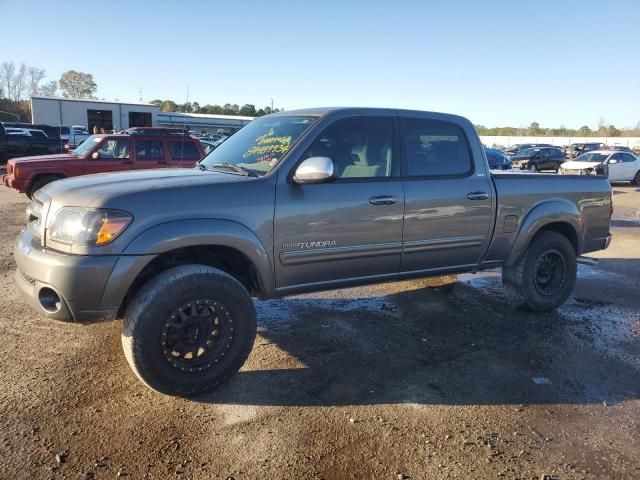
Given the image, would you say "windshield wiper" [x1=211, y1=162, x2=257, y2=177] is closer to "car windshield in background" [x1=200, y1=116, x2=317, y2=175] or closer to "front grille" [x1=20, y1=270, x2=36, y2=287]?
"car windshield in background" [x1=200, y1=116, x2=317, y2=175]

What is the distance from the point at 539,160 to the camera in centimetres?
2817

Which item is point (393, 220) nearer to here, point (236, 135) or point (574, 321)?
point (236, 135)

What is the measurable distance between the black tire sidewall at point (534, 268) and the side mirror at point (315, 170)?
2716 mm

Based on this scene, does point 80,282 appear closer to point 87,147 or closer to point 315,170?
point 315,170

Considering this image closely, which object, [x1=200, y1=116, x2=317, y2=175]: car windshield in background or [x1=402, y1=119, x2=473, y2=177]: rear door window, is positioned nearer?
[x1=200, y1=116, x2=317, y2=175]: car windshield in background

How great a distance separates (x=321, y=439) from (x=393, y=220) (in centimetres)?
184

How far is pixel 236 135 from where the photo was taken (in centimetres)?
468

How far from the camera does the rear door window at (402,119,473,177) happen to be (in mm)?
4344

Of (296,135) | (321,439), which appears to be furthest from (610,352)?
(296,135)

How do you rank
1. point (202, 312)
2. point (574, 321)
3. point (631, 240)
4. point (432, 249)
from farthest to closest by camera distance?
point (631, 240) < point (574, 321) < point (432, 249) < point (202, 312)

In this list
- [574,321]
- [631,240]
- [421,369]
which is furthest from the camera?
[631,240]

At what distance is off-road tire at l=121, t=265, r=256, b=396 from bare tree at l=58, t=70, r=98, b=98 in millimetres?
110389

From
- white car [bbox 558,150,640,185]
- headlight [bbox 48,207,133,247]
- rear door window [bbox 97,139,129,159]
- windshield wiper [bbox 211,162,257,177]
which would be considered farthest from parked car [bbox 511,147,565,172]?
headlight [bbox 48,207,133,247]

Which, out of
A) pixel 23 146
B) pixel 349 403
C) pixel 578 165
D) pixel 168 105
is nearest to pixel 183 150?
pixel 349 403
